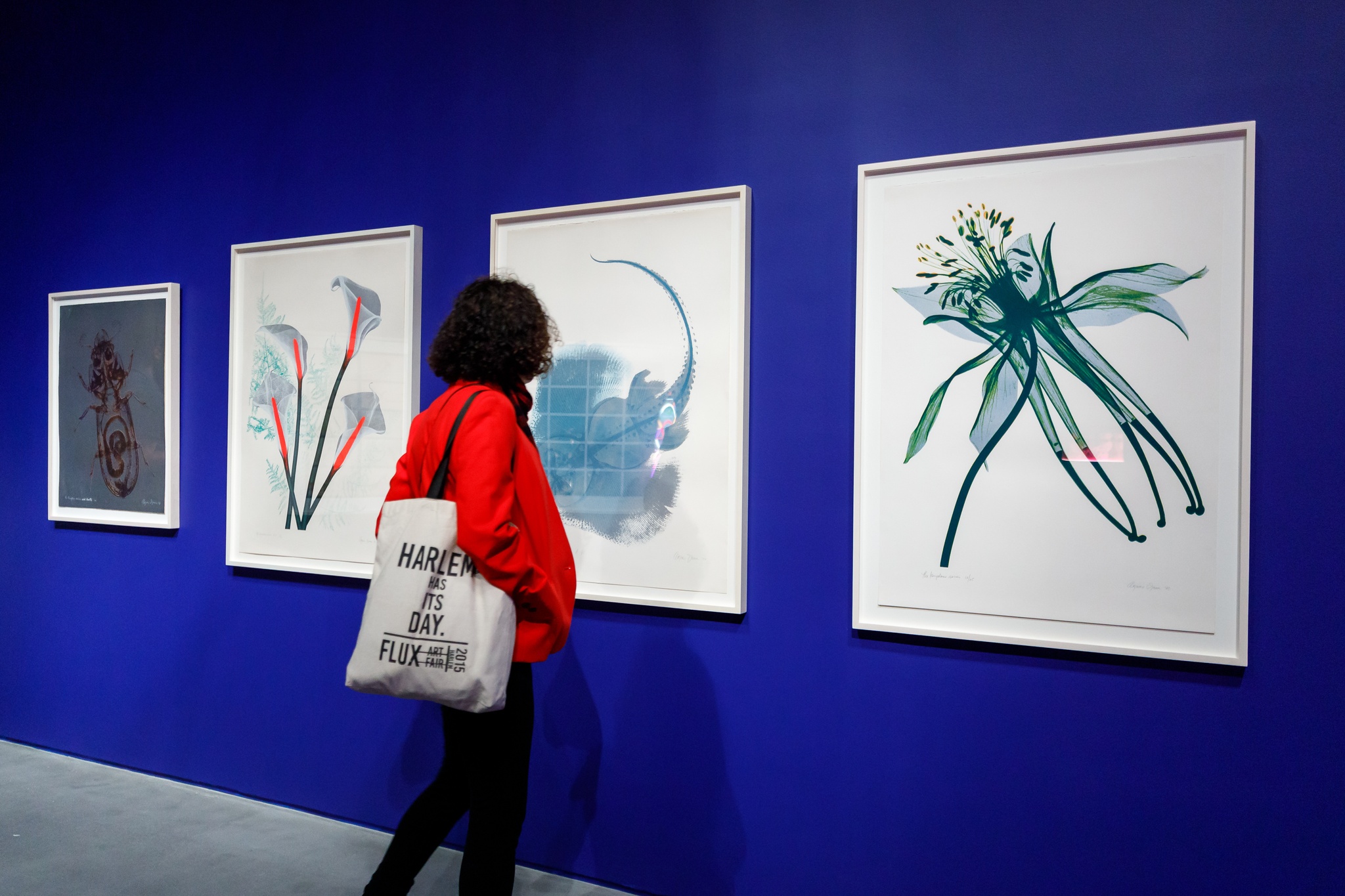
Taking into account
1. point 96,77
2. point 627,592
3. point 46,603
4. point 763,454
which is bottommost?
point 46,603

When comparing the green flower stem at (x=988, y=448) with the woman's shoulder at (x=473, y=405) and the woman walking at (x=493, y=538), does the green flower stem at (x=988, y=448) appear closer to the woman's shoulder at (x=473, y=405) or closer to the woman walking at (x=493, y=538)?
the woman walking at (x=493, y=538)

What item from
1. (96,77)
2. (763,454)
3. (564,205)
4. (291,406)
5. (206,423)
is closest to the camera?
(763,454)

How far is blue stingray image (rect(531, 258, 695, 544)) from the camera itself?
2043mm

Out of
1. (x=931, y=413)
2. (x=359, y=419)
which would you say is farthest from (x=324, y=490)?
(x=931, y=413)

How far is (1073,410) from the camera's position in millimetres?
1717

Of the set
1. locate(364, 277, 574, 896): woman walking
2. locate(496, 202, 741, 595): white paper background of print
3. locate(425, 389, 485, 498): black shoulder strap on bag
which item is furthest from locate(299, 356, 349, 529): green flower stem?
locate(425, 389, 485, 498): black shoulder strap on bag

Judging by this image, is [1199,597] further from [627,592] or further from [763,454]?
[627,592]

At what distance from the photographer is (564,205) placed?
2188 millimetres

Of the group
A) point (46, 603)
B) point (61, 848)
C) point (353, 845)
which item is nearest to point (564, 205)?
point (353, 845)

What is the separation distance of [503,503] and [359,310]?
120cm

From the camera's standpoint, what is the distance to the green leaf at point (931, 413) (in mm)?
1799

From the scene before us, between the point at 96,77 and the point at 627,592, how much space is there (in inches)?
104

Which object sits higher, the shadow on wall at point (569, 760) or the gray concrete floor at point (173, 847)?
the shadow on wall at point (569, 760)

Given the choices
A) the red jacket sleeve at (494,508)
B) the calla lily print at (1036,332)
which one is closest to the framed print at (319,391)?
the red jacket sleeve at (494,508)
